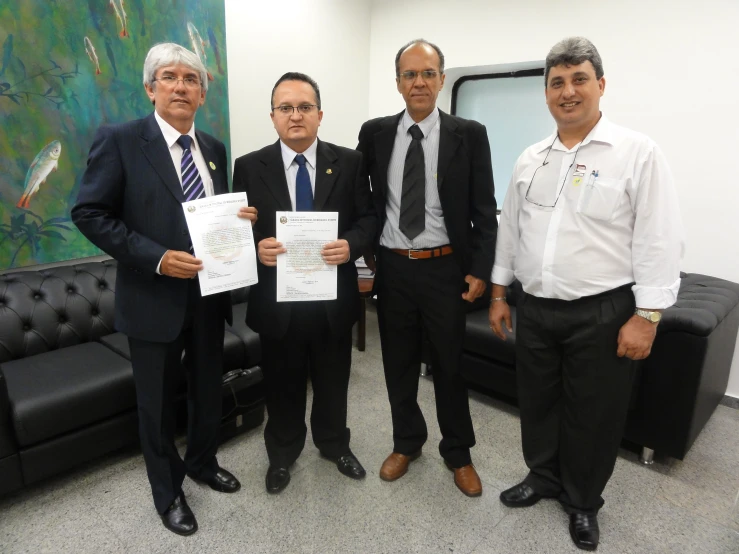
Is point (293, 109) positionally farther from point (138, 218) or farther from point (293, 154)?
point (138, 218)

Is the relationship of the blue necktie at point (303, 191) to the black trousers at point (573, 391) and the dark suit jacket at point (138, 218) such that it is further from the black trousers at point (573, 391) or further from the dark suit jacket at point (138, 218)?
the black trousers at point (573, 391)

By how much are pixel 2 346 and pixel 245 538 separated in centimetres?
157

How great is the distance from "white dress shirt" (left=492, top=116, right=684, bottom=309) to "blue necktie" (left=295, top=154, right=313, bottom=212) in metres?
0.83

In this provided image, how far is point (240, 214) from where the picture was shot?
66.6 inches

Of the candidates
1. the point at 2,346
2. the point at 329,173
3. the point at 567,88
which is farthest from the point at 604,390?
the point at 2,346

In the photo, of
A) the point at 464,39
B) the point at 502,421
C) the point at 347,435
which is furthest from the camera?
the point at 464,39

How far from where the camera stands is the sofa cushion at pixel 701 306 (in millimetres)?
2162

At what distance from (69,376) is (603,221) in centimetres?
232

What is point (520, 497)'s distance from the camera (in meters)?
2.04

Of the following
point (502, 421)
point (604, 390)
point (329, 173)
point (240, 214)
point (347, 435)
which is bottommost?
point (502, 421)

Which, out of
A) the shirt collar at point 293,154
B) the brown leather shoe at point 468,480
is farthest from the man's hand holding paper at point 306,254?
the brown leather shoe at point 468,480

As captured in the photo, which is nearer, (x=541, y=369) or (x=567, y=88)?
(x=567, y=88)

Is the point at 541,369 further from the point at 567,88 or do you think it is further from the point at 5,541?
the point at 5,541

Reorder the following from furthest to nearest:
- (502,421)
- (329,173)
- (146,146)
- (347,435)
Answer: (502,421), (347,435), (329,173), (146,146)
